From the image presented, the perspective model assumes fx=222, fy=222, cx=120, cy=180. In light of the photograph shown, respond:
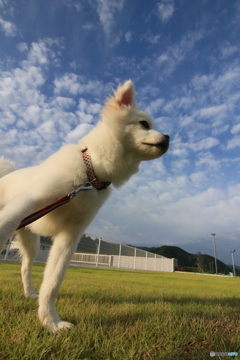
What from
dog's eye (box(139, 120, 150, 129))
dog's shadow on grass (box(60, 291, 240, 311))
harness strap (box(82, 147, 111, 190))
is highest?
dog's eye (box(139, 120, 150, 129))

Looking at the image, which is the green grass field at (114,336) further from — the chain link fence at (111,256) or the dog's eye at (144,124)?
the chain link fence at (111,256)

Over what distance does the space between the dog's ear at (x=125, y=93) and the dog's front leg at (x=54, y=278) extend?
5.80ft

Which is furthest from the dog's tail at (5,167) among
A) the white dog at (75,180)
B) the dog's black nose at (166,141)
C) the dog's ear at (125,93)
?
the dog's black nose at (166,141)

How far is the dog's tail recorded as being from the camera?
Result: 10.6 ft

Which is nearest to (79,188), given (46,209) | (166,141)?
(46,209)

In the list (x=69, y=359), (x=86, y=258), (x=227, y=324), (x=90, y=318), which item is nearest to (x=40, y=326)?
(x=90, y=318)

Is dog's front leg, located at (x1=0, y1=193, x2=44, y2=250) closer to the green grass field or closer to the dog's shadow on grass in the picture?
the green grass field

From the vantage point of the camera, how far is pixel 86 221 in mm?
2279

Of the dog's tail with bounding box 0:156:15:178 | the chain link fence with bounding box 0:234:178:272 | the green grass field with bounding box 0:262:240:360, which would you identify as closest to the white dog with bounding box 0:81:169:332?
the green grass field with bounding box 0:262:240:360

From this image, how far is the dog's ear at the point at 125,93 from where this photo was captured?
2855 millimetres

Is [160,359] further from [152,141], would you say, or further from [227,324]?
[152,141]

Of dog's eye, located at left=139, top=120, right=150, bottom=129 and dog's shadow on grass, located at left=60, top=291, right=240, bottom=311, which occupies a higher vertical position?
dog's eye, located at left=139, top=120, right=150, bottom=129

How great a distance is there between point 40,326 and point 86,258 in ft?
66.7

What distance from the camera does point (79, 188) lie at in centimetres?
196
